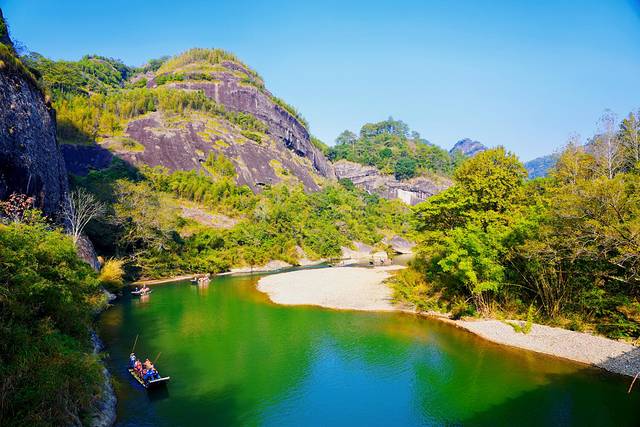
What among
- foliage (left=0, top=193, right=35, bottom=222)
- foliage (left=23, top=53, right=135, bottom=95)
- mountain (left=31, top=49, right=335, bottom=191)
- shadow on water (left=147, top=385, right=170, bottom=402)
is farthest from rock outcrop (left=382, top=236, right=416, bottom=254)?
foliage (left=0, top=193, right=35, bottom=222)

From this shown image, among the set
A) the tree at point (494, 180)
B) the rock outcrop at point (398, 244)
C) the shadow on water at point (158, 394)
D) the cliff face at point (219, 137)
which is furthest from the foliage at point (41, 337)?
the rock outcrop at point (398, 244)

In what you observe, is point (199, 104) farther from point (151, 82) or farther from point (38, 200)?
point (38, 200)

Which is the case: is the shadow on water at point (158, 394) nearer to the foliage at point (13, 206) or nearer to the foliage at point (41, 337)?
the foliage at point (41, 337)

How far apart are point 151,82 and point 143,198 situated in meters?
85.0

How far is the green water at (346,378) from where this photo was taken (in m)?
14.2

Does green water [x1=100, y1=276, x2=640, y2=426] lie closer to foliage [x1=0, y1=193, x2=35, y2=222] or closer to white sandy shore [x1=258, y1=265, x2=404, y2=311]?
white sandy shore [x1=258, y1=265, x2=404, y2=311]

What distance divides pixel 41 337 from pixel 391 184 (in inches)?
4864

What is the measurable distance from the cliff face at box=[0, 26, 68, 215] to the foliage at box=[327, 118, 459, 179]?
368 ft

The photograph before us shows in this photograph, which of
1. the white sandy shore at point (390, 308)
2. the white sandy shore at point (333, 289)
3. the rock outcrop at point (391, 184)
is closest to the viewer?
the white sandy shore at point (390, 308)

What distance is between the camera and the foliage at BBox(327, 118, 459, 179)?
437ft

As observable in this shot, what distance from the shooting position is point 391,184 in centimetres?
12875

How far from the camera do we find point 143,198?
46.1 m

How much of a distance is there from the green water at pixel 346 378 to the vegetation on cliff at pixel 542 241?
4.17m

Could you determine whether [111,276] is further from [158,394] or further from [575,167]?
[575,167]
